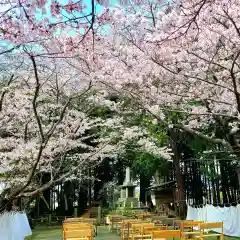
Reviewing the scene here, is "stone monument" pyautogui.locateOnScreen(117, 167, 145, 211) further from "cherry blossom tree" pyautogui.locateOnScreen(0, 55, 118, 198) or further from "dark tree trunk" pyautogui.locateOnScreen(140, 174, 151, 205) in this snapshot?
"cherry blossom tree" pyautogui.locateOnScreen(0, 55, 118, 198)

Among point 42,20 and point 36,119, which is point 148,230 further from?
point 42,20

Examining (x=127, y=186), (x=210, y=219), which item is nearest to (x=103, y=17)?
(x=210, y=219)

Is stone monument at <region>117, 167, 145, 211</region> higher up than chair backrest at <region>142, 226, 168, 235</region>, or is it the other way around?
stone monument at <region>117, 167, 145, 211</region>

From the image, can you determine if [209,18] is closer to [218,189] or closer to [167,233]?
[167,233]

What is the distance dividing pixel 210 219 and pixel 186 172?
258 inches

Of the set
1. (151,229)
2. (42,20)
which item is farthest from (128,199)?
(42,20)

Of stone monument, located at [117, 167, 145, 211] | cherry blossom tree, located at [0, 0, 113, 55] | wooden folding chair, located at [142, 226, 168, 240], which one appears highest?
cherry blossom tree, located at [0, 0, 113, 55]

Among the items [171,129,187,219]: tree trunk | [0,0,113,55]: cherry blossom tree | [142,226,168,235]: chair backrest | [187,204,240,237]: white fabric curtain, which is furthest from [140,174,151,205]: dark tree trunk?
[0,0,113,55]: cherry blossom tree

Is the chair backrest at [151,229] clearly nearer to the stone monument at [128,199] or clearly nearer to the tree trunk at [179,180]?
the tree trunk at [179,180]

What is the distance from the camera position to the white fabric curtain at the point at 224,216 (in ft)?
30.5

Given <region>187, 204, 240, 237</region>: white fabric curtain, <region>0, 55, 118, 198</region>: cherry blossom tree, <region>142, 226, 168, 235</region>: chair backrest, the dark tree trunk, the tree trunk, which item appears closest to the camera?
<region>142, 226, 168, 235</region>: chair backrest

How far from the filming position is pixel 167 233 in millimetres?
5137

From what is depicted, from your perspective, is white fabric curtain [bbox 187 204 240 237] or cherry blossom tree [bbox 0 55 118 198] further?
white fabric curtain [bbox 187 204 240 237]

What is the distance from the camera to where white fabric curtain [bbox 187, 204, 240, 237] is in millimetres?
9297
